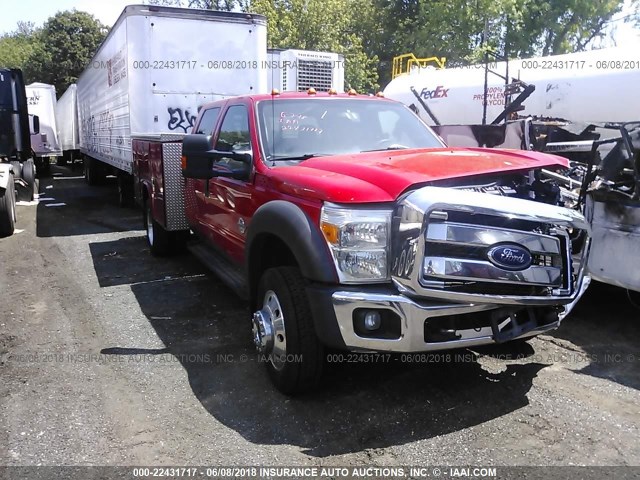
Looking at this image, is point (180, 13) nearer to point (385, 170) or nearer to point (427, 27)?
point (385, 170)

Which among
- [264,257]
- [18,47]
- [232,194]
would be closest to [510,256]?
[264,257]

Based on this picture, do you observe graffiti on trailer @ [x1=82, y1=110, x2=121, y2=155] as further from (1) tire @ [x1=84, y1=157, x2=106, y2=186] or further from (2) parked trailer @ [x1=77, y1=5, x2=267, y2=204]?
(2) parked trailer @ [x1=77, y1=5, x2=267, y2=204]

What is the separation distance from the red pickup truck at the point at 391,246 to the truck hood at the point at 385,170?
1cm

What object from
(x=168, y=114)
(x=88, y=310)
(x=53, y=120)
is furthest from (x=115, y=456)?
(x=53, y=120)

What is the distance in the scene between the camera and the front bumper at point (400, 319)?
3.10 meters

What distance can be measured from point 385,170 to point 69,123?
964 inches

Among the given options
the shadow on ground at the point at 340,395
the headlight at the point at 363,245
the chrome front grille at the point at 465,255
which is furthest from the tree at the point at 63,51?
the chrome front grille at the point at 465,255

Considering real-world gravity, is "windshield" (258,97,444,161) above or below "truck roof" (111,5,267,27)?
below

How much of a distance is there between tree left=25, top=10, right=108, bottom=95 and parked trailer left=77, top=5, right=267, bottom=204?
35.4 m

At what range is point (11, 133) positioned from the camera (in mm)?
11438

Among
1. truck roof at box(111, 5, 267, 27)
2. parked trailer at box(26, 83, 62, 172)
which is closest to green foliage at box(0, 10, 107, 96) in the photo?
parked trailer at box(26, 83, 62, 172)

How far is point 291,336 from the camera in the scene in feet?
11.6

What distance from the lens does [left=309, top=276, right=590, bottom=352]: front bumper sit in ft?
10.2

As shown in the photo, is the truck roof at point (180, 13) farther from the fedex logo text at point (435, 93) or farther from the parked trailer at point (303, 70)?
the fedex logo text at point (435, 93)
